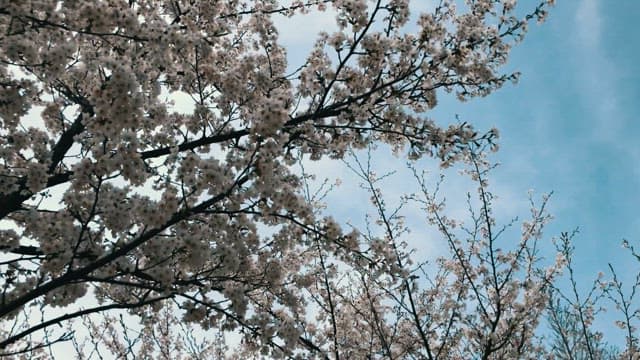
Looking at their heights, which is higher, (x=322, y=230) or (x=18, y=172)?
(x=18, y=172)

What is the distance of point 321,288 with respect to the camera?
938 centimetres

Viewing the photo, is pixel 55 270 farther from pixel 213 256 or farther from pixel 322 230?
pixel 322 230


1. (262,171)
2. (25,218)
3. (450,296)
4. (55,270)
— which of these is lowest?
(55,270)

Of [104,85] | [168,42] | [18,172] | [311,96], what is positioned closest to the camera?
[104,85]

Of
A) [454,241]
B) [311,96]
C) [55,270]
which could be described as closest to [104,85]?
[55,270]

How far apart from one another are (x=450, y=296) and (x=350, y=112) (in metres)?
5.25

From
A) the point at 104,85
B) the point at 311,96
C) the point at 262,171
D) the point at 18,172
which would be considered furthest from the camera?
the point at 311,96

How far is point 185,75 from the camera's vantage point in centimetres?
607

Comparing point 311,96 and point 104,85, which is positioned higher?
point 311,96

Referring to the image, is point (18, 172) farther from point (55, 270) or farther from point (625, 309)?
point (625, 309)

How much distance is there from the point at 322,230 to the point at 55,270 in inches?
90.1

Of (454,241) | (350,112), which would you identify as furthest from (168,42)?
(454,241)

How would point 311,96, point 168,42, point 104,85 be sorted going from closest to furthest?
point 104,85
point 168,42
point 311,96

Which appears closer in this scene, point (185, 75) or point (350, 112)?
point (350, 112)
